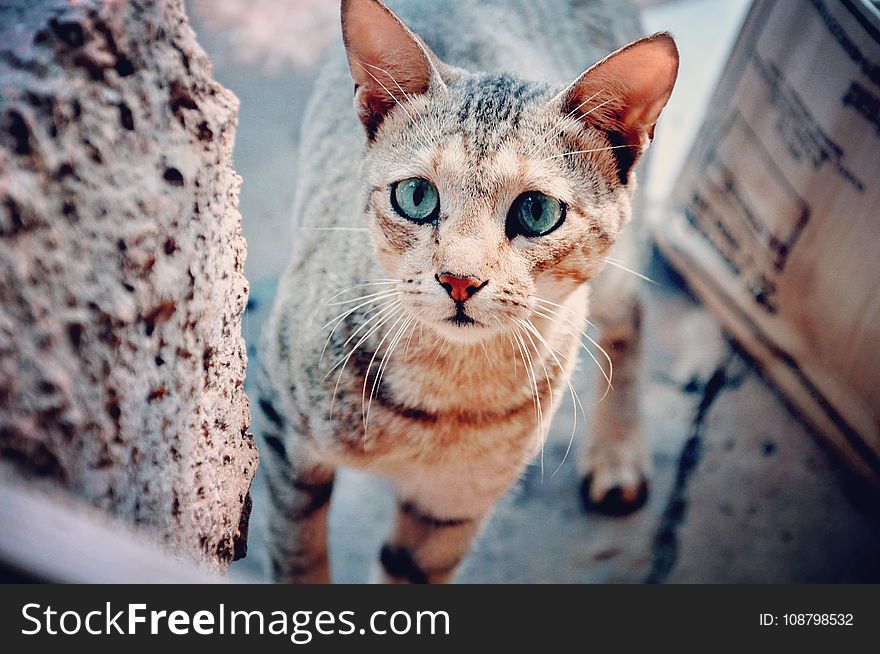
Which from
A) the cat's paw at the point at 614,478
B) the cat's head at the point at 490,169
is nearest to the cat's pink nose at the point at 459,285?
the cat's head at the point at 490,169

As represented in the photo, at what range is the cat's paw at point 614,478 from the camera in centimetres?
212

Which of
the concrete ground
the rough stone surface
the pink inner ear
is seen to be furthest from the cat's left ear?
the concrete ground

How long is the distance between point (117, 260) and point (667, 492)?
1.85 metres

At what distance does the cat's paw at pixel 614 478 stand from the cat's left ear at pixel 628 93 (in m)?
1.21

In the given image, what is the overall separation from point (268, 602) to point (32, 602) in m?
0.24

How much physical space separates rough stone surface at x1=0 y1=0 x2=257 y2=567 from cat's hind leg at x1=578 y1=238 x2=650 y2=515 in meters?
1.34

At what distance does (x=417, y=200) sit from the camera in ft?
3.63

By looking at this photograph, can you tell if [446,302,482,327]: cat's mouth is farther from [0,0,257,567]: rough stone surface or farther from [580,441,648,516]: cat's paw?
[580,441,648,516]: cat's paw

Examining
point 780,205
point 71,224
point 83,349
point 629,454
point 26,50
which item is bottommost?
point 83,349

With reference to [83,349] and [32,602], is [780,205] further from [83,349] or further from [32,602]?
[32,602]

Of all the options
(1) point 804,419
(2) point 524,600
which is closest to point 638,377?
(1) point 804,419

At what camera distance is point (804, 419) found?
2271mm

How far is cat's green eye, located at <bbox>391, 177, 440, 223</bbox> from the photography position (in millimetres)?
1086

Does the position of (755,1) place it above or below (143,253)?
above
